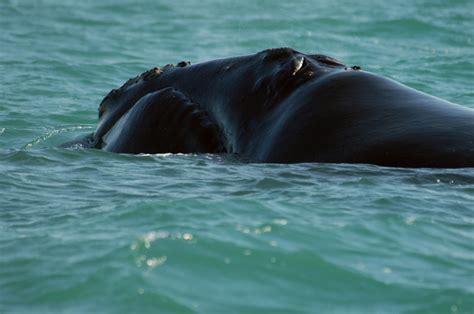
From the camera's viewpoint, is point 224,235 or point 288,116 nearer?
point 224,235

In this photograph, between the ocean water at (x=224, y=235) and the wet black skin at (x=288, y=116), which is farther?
the wet black skin at (x=288, y=116)

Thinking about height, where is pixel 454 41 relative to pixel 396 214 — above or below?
below

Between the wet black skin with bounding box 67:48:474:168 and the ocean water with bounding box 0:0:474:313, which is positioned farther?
the wet black skin with bounding box 67:48:474:168

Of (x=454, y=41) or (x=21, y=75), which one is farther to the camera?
(x=454, y=41)

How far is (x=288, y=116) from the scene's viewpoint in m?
7.22

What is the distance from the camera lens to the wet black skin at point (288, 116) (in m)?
6.73

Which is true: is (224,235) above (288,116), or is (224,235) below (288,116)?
below

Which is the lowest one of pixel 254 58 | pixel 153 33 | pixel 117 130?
pixel 153 33

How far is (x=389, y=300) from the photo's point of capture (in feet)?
15.5

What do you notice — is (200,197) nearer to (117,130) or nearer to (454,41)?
(117,130)

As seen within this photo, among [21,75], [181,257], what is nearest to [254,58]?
[181,257]

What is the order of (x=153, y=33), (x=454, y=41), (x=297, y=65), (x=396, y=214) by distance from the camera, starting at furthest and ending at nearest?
1. (x=153, y=33)
2. (x=454, y=41)
3. (x=297, y=65)
4. (x=396, y=214)

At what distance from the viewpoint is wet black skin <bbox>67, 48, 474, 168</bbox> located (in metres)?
6.73

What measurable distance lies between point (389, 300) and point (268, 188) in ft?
6.12
